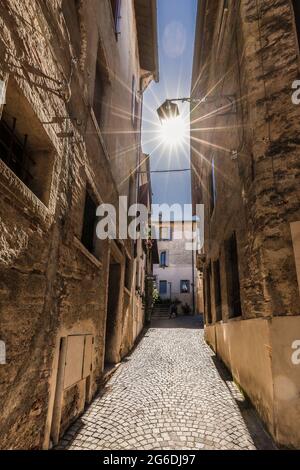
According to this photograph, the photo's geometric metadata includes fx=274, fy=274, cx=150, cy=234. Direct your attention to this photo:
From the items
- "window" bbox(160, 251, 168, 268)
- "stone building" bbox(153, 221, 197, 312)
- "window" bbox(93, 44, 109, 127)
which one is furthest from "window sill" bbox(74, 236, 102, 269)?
"window" bbox(160, 251, 168, 268)

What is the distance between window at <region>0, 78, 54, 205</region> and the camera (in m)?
2.70

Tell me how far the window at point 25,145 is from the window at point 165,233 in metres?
30.6

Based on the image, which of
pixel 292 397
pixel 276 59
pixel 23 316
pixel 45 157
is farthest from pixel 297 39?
pixel 23 316

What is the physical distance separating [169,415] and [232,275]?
11.7ft

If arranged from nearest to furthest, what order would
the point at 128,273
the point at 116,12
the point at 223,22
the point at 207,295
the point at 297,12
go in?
the point at 297,12 < the point at 223,22 < the point at 116,12 < the point at 128,273 < the point at 207,295

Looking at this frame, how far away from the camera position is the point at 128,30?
9.87 meters

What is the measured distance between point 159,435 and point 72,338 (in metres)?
1.66

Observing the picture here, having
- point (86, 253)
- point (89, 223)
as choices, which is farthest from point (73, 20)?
point (86, 253)

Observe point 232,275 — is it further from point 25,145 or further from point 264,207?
point 25,145

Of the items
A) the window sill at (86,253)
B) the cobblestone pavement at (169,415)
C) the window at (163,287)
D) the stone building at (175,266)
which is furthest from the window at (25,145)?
the window at (163,287)

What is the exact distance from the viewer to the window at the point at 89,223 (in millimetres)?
5219

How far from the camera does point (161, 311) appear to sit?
84.8 ft

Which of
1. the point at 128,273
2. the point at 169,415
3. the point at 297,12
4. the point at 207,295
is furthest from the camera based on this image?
the point at 207,295

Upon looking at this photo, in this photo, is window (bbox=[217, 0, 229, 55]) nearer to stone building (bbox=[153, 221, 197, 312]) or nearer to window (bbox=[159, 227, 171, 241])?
stone building (bbox=[153, 221, 197, 312])
